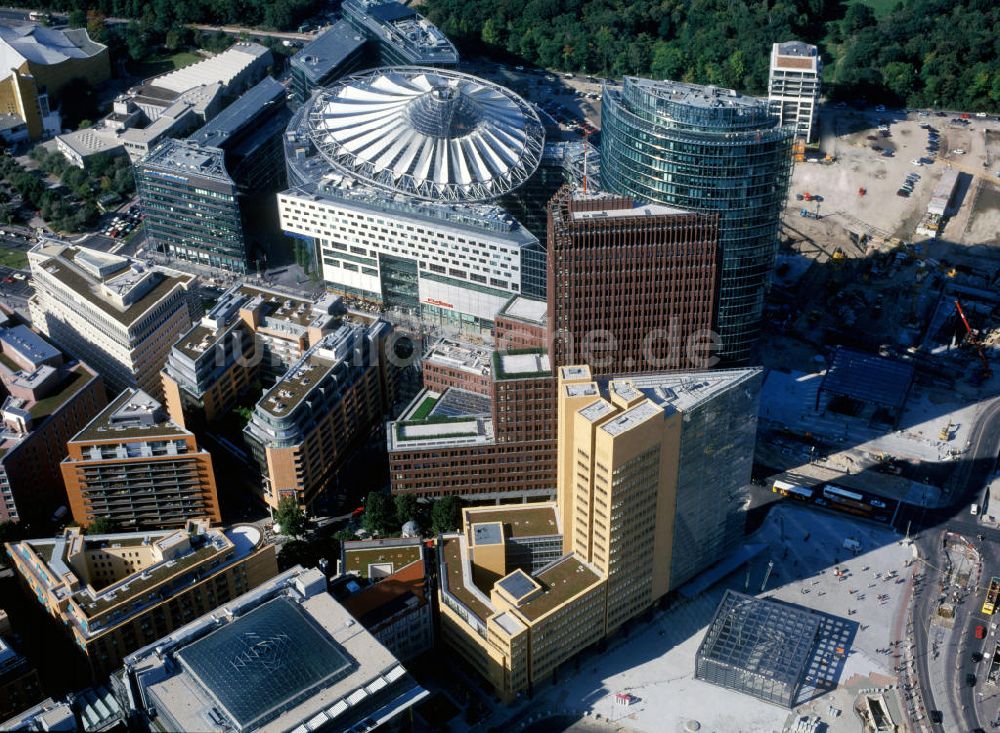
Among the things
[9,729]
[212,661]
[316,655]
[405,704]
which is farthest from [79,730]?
[405,704]

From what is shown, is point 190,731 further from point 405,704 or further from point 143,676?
point 405,704

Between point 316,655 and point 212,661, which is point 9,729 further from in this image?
point 316,655

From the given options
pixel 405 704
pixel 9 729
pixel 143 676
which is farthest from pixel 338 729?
pixel 9 729

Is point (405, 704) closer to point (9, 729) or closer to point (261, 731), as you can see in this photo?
point (261, 731)

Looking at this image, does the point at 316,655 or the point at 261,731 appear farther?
the point at 316,655

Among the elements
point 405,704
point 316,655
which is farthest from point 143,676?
point 405,704

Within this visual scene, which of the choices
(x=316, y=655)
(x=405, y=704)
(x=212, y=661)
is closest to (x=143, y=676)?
(x=212, y=661)
